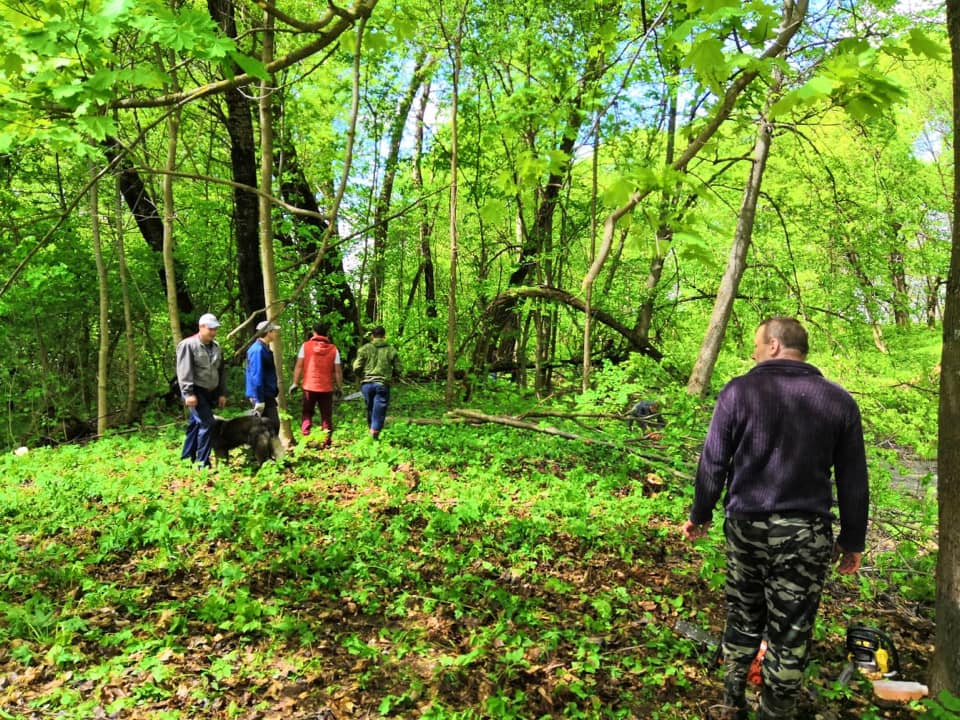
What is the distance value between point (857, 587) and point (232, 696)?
197 inches

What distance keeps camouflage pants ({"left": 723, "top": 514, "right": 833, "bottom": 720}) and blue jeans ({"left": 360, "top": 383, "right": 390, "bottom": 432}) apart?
6.38m

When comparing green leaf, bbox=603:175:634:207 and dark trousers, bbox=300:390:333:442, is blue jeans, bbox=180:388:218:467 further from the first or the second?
green leaf, bbox=603:175:634:207

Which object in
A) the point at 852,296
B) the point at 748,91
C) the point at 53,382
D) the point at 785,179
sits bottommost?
the point at 53,382

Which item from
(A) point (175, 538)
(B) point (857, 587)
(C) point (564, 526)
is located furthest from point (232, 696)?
(B) point (857, 587)

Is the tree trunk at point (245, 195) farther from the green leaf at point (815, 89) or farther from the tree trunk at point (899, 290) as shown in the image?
the tree trunk at point (899, 290)

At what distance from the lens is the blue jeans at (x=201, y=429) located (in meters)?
6.77

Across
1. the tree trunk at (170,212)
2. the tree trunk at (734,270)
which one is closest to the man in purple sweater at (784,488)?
the tree trunk at (734,270)

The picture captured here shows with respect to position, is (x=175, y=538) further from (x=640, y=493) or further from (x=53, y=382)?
(x=53, y=382)

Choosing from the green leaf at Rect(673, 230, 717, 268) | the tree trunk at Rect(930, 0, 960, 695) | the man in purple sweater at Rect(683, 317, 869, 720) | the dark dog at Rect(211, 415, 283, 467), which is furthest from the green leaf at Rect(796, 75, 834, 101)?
the dark dog at Rect(211, 415, 283, 467)

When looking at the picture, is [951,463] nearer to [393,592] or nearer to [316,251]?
[393,592]

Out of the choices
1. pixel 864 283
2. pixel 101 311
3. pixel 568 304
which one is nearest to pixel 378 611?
pixel 568 304

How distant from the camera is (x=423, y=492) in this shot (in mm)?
6441

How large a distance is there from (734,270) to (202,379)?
8.31m

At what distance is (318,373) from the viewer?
8.43 meters
